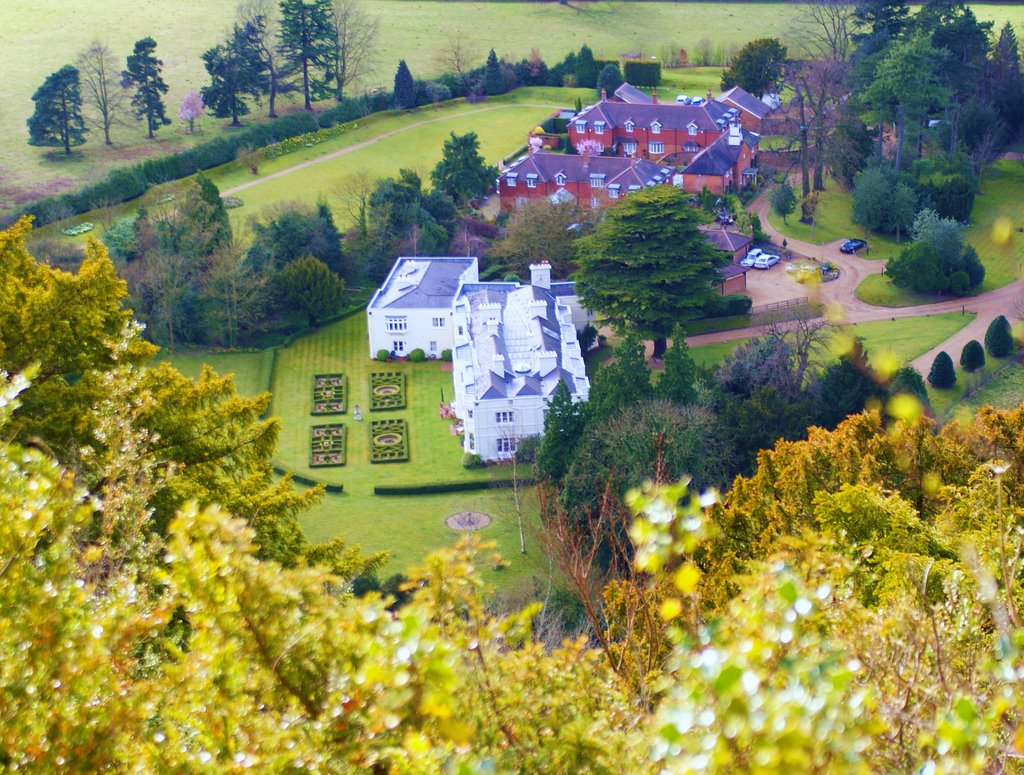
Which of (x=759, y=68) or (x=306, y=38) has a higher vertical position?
(x=306, y=38)

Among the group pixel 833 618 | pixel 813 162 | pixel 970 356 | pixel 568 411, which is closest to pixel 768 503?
pixel 568 411

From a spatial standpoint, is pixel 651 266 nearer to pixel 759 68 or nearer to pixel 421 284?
pixel 421 284

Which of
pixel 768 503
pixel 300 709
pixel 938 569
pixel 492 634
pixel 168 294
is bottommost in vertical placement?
pixel 168 294

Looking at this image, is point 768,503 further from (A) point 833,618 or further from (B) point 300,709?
(B) point 300,709

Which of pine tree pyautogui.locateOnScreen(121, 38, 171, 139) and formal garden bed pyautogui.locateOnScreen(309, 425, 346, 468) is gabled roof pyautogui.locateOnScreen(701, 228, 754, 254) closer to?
formal garden bed pyautogui.locateOnScreen(309, 425, 346, 468)

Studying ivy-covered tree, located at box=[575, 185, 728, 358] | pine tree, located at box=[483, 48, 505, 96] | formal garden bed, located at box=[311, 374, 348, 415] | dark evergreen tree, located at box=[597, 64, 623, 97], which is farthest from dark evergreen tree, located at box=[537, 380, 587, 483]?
pine tree, located at box=[483, 48, 505, 96]

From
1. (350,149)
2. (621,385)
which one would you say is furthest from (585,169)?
(621,385)
